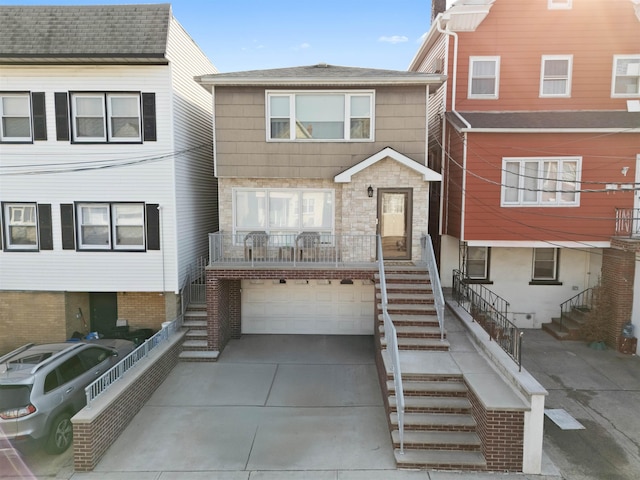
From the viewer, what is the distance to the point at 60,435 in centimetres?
733

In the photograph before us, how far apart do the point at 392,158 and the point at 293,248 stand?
374 centimetres

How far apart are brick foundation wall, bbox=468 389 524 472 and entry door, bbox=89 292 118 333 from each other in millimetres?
10440

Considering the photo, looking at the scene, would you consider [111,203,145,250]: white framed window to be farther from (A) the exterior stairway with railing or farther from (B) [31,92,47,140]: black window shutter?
(A) the exterior stairway with railing

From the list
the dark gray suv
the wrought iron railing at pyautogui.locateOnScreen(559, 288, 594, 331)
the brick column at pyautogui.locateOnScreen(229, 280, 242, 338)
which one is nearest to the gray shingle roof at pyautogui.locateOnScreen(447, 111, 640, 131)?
the wrought iron railing at pyautogui.locateOnScreen(559, 288, 594, 331)

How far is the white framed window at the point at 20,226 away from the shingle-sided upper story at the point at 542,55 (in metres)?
12.8

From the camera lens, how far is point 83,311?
1234 centimetres

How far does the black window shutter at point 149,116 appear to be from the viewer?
36.4 ft

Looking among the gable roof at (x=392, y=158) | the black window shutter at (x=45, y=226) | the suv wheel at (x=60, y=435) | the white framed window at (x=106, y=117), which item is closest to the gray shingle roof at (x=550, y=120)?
the gable roof at (x=392, y=158)

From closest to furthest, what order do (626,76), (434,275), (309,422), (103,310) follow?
(309,422) → (434,275) → (103,310) → (626,76)

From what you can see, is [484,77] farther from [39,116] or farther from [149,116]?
[39,116]

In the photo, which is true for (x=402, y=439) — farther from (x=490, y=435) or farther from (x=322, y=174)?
(x=322, y=174)

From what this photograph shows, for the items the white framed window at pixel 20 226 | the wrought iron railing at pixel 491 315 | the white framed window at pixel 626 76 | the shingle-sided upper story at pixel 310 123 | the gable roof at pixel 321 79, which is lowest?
the wrought iron railing at pixel 491 315

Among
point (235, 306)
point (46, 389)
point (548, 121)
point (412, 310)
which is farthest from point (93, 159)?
point (548, 121)

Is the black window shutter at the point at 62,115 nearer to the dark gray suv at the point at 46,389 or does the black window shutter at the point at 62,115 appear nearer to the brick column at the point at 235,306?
the dark gray suv at the point at 46,389
